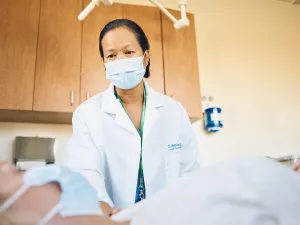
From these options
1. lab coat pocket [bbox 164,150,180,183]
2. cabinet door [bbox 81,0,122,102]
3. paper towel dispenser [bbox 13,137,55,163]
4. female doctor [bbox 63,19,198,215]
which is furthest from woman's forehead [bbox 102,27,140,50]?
paper towel dispenser [bbox 13,137,55,163]

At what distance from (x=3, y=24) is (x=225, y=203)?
7.38ft

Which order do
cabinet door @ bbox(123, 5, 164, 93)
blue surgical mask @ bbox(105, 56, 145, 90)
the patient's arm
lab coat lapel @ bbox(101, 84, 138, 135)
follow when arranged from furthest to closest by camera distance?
cabinet door @ bbox(123, 5, 164, 93) → blue surgical mask @ bbox(105, 56, 145, 90) → lab coat lapel @ bbox(101, 84, 138, 135) → the patient's arm

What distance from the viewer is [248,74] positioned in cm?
318

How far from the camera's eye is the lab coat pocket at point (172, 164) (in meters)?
1.48

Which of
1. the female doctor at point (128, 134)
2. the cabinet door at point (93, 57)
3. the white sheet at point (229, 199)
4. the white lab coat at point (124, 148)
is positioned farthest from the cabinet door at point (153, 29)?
the white sheet at point (229, 199)

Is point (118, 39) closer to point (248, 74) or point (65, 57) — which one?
point (65, 57)

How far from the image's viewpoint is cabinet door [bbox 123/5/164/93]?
8.34 ft

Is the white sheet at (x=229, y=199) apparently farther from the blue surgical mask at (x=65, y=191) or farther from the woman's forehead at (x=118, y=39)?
the woman's forehead at (x=118, y=39)

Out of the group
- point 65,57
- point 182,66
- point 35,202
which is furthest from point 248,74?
point 35,202

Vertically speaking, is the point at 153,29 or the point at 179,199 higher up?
the point at 153,29

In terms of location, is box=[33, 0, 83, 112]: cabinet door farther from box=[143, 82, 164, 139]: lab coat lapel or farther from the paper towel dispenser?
box=[143, 82, 164, 139]: lab coat lapel

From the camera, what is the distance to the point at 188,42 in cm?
270

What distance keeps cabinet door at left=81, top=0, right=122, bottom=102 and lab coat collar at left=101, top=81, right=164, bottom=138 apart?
721 mm

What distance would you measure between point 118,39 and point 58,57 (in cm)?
95
